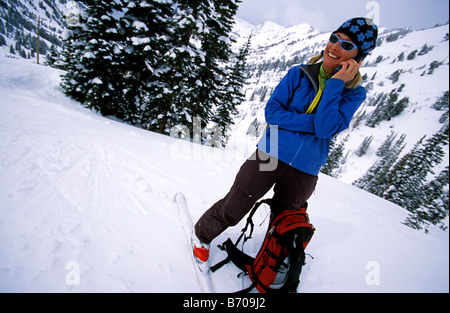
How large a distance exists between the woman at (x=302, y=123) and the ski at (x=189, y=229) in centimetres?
8

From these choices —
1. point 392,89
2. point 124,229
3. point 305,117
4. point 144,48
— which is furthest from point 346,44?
point 392,89

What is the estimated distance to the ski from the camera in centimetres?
175

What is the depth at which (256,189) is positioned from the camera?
67.8 inches

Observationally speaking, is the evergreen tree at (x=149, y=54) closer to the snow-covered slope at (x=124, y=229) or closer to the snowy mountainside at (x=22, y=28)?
the snow-covered slope at (x=124, y=229)

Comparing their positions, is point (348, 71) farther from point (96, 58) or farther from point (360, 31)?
point (96, 58)

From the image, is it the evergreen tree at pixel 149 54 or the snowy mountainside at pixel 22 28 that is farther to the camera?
the snowy mountainside at pixel 22 28

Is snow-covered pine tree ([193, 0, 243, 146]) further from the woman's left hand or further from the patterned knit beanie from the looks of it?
the woman's left hand

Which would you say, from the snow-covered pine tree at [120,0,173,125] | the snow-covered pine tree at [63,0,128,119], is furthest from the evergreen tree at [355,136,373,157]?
the snow-covered pine tree at [63,0,128,119]

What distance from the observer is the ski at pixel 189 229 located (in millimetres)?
1755

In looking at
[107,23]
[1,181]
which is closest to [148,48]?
[107,23]

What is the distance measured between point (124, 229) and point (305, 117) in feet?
7.80

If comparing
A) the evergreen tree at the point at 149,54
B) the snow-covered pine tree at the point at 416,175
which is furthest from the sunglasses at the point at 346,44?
the snow-covered pine tree at the point at 416,175
